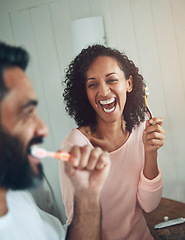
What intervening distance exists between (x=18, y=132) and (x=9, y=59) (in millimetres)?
129

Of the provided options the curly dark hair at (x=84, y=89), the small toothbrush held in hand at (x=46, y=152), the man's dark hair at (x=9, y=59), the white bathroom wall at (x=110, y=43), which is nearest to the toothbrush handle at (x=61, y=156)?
the small toothbrush held in hand at (x=46, y=152)

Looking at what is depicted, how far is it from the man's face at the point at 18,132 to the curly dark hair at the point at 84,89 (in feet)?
1.28

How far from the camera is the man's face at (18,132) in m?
0.47

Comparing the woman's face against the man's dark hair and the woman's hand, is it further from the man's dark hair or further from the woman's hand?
the man's dark hair

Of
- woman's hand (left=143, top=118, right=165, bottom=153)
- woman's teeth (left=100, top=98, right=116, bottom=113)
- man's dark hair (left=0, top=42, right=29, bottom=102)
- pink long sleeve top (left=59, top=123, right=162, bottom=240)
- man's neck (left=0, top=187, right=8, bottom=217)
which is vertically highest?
man's dark hair (left=0, top=42, right=29, bottom=102)

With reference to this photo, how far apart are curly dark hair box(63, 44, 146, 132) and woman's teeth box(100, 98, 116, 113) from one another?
0.34 feet

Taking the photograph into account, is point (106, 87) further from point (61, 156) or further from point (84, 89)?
point (61, 156)

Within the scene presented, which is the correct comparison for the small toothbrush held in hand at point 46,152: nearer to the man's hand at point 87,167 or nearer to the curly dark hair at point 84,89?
the man's hand at point 87,167

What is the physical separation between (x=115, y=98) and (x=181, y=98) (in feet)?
2.23

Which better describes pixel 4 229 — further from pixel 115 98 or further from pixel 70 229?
pixel 115 98

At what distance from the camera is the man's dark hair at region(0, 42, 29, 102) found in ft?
1.50

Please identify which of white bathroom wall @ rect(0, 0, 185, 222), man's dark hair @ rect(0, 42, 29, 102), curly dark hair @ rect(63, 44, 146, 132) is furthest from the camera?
white bathroom wall @ rect(0, 0, 185, 222)

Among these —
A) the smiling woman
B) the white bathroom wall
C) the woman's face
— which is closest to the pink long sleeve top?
the smiling woman

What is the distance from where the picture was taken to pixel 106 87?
0.82 metres
